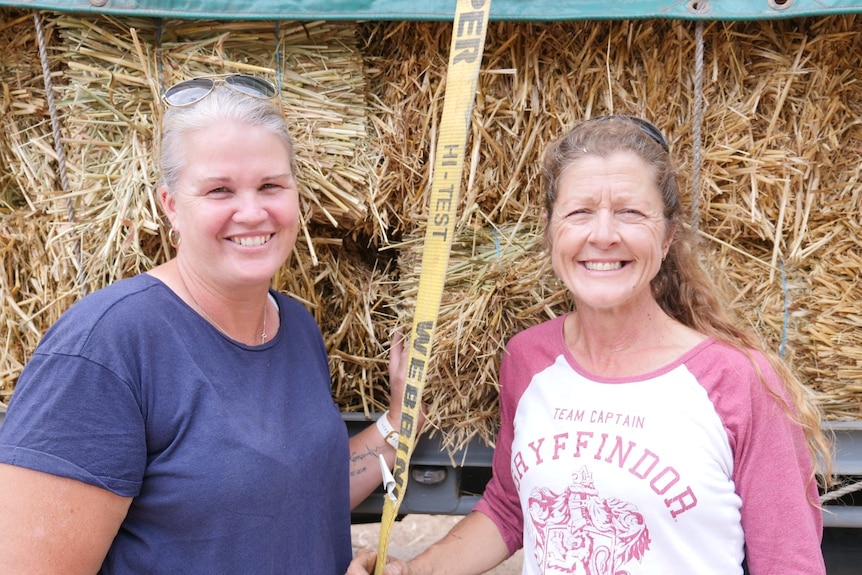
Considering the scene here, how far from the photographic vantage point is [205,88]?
1800 mm

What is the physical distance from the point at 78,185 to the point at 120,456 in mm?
1065

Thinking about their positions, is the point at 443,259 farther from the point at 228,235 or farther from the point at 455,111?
the point at 228,235

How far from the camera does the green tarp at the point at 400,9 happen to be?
2045mm

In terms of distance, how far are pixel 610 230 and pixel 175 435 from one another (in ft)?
3.87

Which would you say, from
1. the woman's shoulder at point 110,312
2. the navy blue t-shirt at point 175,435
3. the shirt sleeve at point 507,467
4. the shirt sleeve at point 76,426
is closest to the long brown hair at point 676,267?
the shirt sleeve at point 507,467

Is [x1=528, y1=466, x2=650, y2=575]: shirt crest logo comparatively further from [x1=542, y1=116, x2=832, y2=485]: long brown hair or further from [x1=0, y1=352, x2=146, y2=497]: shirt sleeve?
[x1=0, y1=352, x2=146, y2=497]: shirt sleeve

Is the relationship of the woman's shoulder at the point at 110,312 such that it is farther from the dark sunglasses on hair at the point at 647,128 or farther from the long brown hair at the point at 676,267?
the dark sunglasses on hair at the point at 647,128

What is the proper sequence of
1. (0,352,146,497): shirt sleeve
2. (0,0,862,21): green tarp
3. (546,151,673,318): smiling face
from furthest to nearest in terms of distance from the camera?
(0,0,862,21): green tarp → (546,151,673,318): smiling face → (0,352,146,497): shirt sleeve

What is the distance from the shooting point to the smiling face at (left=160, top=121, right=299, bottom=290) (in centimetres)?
176

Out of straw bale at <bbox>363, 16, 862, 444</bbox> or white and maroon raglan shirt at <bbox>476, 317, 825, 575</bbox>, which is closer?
white and maroon raglan shirt at <bbox>476, 317, 825, 575</bbox>

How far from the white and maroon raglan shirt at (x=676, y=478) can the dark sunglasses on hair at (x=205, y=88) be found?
1148mm

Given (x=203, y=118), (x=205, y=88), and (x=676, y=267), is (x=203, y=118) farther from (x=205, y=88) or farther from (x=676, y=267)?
(x=676, y=267)

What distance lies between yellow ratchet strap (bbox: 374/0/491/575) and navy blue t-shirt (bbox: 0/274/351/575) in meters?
0.26

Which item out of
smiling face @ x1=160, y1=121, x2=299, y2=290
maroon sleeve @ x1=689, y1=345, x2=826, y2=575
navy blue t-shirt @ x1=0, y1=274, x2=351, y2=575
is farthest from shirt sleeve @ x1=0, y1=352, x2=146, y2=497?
maroon sleeve @ x1=689, y1=345, x2=826, y2=575
